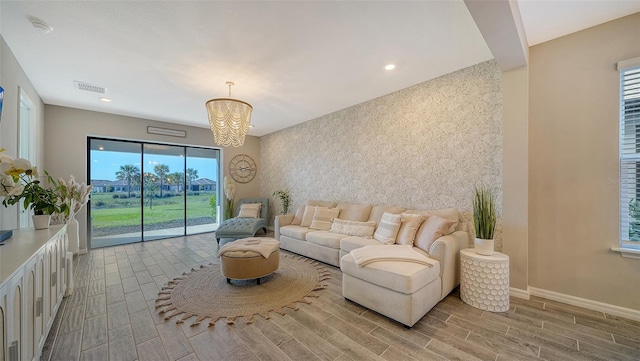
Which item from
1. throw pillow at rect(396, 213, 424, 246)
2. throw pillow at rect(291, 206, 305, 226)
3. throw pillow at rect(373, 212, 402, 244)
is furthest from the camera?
throw pillow at rect(291, 206, 305, 226)

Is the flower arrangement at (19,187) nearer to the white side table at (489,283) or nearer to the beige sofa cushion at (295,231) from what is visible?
the beige sofa cushion at (295,231)

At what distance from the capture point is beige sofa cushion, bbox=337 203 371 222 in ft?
12.7

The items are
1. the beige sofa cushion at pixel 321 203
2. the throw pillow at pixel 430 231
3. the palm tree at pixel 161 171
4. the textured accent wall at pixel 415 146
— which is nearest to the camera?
the throw pillow at pixel 430 231

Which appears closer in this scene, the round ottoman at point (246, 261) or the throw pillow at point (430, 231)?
the throw pillow at point (430, 231)

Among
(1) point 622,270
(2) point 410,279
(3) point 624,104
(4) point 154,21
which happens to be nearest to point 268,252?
(2) point 410,279

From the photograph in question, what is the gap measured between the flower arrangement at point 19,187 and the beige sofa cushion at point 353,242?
126 inches

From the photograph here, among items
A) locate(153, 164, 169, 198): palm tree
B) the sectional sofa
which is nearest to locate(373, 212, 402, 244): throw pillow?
the sectional sofa

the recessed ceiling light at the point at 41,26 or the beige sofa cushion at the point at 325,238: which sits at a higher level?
the recessed ceiling light at the point at 41,26

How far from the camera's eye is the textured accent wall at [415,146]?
282 centimetres

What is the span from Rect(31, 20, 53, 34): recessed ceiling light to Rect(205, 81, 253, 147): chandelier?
4.56ft

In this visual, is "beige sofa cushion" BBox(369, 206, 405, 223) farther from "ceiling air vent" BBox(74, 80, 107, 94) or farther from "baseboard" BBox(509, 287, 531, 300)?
"ceiling air vent" BBox(74, 80, 107, 94)

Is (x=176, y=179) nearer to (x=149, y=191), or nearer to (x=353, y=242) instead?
(x=149, y=191)

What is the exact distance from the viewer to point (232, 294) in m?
2.69

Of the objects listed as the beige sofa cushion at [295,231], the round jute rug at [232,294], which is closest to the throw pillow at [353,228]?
the beige sofa cushion at [295,231]
